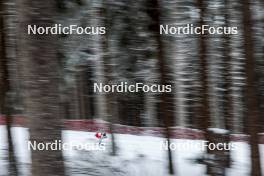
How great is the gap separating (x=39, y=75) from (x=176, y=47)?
1035 centimetres

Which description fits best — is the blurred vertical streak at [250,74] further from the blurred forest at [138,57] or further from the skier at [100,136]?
the skier at [100,136]

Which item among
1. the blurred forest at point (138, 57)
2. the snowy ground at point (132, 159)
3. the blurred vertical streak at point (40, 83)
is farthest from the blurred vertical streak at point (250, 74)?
the blurred vertical streak at point (40, 83)

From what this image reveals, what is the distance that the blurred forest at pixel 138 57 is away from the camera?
606cm

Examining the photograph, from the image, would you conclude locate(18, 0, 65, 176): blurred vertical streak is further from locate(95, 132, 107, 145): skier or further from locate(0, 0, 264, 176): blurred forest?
locate(95, 132, 107, 145): skier

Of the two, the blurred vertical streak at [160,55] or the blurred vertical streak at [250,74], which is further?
the blurred vertical streak at [160,55]

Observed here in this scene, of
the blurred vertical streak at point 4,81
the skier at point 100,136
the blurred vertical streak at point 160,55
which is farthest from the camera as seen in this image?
the skier at point 100,136

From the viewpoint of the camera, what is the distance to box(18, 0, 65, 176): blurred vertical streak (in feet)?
19.7

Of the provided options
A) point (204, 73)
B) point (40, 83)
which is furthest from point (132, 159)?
point (40, 83)

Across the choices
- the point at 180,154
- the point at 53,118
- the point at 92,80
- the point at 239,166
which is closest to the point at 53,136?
the point at 53,118

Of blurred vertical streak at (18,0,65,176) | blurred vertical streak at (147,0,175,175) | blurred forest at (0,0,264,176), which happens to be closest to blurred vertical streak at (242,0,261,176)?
blurred forest at (0,0,264,176)

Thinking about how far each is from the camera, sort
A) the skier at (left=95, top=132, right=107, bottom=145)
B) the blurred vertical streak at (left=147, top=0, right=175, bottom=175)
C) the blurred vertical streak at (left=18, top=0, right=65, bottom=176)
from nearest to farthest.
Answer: the blurred vertical streak at (left=18, top=0, right=65, bottom=176) < the blurred vertical streak at (left=147, top=0, right=175, bottom=175) < the skier at (left=95, top=132, right=107, bottom=145)
